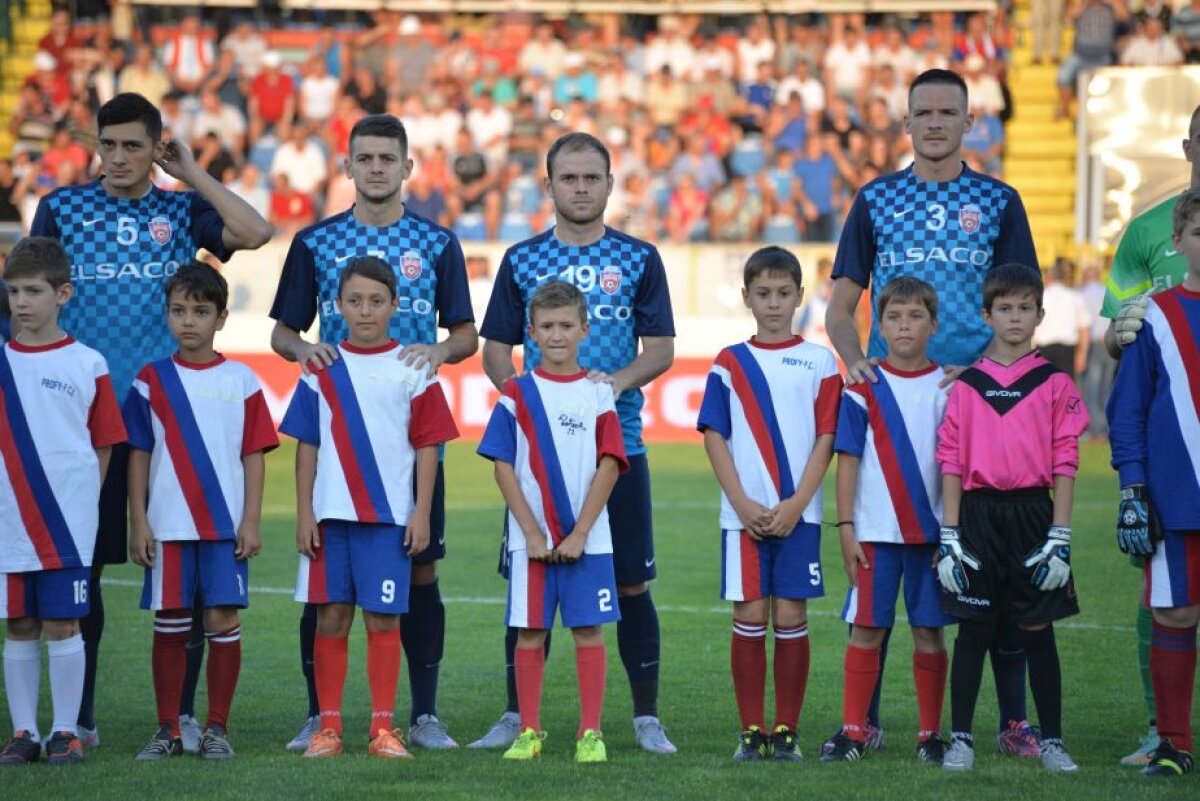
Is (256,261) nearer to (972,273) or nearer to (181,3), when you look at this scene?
(181,3)

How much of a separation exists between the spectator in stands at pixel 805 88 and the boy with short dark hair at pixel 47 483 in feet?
62.2

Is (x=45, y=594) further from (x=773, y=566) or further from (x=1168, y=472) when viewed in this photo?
(x=1168, y=472)

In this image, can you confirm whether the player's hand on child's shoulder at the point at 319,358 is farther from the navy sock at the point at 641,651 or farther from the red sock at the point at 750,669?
the red sock at the point at 750,669

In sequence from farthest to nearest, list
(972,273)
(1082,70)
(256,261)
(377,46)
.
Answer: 1. (377,46)
2. (1082,70)
3. (256,261)
4. (972,273)

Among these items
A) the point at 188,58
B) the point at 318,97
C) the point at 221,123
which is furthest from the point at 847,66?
the point at 188,58

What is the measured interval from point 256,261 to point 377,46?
25.8ft

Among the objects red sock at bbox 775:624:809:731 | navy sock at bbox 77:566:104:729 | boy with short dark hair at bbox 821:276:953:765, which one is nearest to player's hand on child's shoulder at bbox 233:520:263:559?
navy sock at bbox 77:566:104:729

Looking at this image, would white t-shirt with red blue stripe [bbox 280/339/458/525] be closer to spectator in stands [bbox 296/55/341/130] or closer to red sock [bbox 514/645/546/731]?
Answer: red sock [bbox 514/645/546/731]

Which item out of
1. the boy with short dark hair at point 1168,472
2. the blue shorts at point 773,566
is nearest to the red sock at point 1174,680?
the boy with short dark hair at point 1168,472

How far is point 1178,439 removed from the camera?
6035 millimetres

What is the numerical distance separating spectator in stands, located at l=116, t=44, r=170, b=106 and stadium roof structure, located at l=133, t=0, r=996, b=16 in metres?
1.99

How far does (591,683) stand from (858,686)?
93 cm

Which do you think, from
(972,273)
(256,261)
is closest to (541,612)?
(972,273)

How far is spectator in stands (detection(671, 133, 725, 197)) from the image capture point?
23203 millimetres
